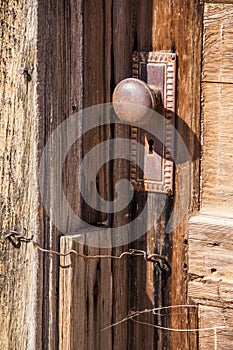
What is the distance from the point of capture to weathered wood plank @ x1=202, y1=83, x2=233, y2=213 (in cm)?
220

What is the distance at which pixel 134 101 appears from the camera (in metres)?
2.21

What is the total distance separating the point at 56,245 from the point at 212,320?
40 cm

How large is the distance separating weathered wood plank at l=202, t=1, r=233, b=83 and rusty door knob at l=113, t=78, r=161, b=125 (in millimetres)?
137

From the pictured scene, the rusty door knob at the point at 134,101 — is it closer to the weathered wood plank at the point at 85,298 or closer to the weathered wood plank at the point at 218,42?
the weathered wood plank at the point at 218,42

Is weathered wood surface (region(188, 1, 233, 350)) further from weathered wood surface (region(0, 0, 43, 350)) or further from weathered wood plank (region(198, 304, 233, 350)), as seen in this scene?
weathered wood surface (region(0, 0, 43, 350))

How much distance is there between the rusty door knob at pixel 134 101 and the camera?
2.21 metres

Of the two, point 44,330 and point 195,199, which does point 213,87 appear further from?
point 44,330

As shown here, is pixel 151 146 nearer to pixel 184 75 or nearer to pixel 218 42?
pixel 184 75

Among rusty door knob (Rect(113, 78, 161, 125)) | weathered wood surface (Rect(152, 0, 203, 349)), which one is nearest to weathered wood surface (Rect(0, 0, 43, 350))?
rusty door knob (Rect(113, 78, 161, 125))

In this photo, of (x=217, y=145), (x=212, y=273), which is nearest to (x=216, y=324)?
(x=212, y=273)

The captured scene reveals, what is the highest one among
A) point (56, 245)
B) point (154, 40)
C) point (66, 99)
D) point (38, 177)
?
point (154, 40)

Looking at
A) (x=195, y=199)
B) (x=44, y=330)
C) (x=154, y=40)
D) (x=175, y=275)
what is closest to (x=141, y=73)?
(x=154, y=40)

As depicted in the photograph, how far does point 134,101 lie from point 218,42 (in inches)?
9.0

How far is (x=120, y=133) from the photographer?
2.37 m
